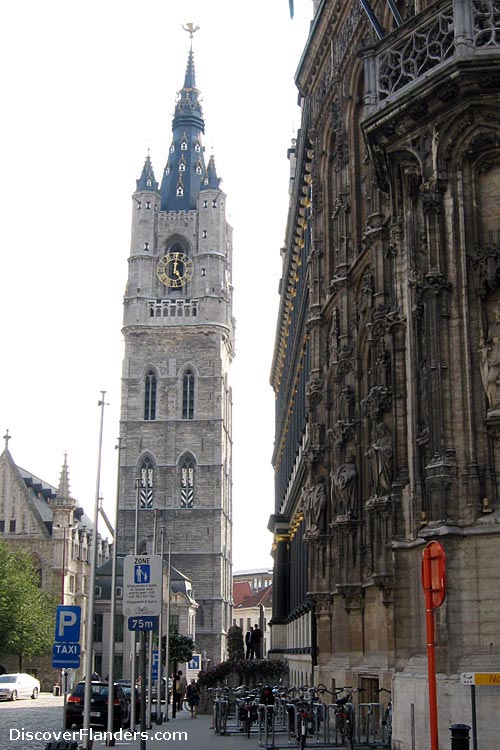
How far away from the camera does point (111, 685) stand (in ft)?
85.8

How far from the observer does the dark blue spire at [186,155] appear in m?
126

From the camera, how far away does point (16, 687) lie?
184 feet

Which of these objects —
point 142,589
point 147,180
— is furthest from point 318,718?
point 147,180

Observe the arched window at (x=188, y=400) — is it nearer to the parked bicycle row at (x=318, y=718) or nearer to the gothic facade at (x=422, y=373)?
the parked bicycle row at (x=318, y=718)

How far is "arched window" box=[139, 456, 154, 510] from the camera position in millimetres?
110938

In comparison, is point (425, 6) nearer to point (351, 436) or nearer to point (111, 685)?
point (351, 436)

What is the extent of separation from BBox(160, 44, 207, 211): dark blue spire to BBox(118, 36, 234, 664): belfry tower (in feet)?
0.80

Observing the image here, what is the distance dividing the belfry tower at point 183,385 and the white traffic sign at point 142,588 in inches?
3326

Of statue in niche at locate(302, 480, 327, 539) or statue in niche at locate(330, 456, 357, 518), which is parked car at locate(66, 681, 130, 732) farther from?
statue in niche at locate(330, 456, 357, 518)

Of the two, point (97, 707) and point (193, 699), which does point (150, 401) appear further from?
point (97, 707)

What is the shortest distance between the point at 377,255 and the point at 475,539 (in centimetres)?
894

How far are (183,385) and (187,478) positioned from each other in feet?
31.9

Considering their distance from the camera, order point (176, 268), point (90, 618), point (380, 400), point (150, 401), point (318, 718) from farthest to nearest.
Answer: point (176, 268), point (150, 401), point (90, 618), point (318, 718), point (380, 400)

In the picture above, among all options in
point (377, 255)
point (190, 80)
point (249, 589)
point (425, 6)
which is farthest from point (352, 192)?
point (249, 589)
